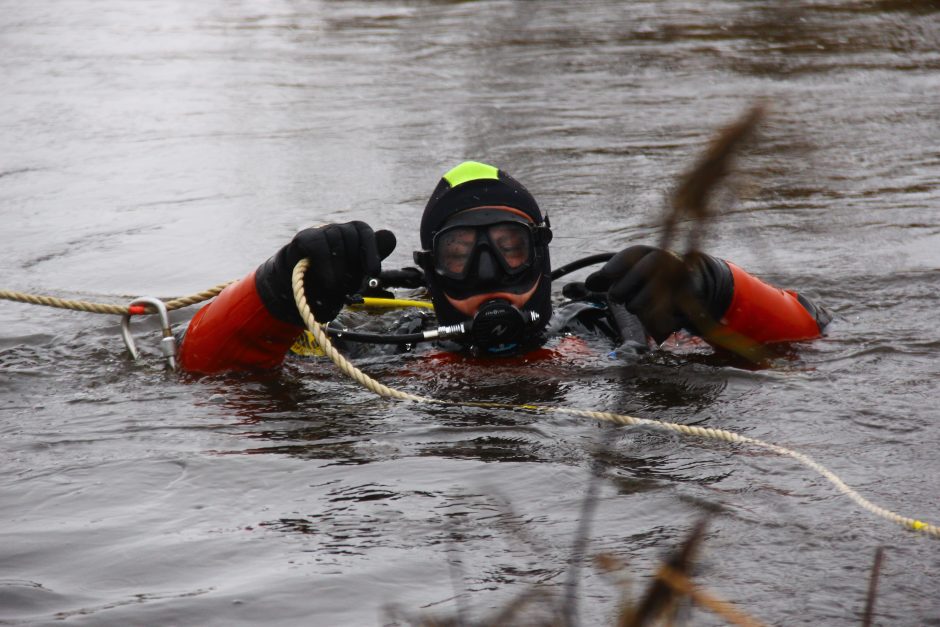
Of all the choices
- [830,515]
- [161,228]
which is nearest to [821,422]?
[830,515]

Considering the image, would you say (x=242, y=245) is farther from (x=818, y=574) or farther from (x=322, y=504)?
(x=818, y=574)

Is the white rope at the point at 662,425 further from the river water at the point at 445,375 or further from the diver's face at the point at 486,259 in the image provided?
the diver's face at the point at 486,259

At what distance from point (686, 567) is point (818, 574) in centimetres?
166

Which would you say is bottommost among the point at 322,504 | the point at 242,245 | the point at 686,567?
the point at 242,245

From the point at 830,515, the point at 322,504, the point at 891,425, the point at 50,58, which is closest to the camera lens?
the point at 830,515

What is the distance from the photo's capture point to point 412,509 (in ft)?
10.2

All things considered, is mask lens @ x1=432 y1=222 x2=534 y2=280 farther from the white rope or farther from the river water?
the white rope

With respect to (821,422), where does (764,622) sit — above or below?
above

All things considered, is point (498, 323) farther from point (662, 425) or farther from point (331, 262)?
point (662, 425)

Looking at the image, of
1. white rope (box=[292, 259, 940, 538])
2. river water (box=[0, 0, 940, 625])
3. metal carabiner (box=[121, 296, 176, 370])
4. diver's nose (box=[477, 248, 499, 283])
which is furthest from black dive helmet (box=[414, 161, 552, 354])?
metal carabiner (box=[121, 296, 176, 370])

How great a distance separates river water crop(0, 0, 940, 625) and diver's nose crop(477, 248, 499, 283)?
403 millimetres

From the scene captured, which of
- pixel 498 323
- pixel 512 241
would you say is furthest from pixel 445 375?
pixel 512 241

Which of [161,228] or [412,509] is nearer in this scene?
[412,509]

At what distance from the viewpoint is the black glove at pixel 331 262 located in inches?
162
